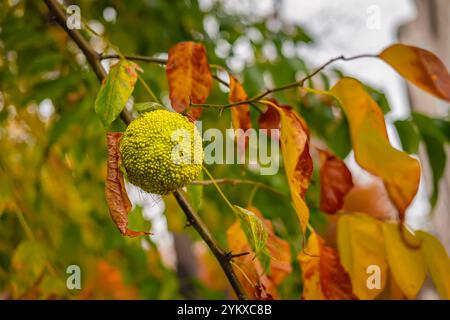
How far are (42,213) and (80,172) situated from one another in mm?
106

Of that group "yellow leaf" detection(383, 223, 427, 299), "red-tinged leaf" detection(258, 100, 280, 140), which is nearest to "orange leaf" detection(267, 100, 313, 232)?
"red-tinged leaf" detection(258, 100, 280, 140)

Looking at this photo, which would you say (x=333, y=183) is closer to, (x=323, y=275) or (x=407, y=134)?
(x=323, y=275)

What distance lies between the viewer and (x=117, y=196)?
0.33 meters

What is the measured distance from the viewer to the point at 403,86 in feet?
6.76

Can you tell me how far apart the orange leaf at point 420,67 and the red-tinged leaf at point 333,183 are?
10cm

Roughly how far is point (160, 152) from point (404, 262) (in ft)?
0.93

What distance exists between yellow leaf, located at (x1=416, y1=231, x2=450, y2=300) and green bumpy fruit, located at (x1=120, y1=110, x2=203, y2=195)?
0.27 m

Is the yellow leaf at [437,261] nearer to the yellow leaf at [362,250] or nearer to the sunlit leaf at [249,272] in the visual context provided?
the yellow leaf at [362,250]

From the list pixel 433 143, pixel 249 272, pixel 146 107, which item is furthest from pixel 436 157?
pixel 146 107

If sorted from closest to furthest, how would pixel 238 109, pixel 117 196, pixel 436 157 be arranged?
pixel 117 196 < pixel 238 109 < pixel 436 157

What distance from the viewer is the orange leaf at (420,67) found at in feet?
1.54

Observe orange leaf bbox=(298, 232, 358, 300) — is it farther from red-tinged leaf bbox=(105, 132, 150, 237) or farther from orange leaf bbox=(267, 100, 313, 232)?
red-tinged leaf bbox=(105, 132, 150, 237)
